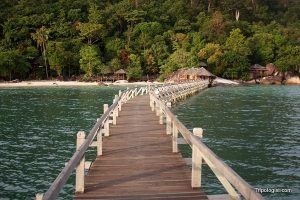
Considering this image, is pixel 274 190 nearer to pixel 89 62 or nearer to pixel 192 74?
pixel 192 74

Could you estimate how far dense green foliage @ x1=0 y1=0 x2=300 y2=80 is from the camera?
248 ft

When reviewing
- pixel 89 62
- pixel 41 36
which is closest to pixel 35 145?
pixel 89 62

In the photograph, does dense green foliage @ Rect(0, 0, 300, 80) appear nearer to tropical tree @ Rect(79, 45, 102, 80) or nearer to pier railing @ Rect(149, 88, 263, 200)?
tropical tree @ Rect(79, 45, 102, 80)

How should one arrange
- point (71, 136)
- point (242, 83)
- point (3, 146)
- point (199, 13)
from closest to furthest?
point (3, 146), point (71, 136), point (242, 83), point (199, 13)

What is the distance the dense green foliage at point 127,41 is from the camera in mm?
75688

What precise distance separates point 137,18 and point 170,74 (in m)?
24.1

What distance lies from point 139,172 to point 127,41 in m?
80.4

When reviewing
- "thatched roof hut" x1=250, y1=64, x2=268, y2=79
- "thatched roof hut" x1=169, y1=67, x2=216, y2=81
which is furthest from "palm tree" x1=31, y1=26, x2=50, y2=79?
"thatched roof hut" x1=250, y1=64, x2=268, y2=79

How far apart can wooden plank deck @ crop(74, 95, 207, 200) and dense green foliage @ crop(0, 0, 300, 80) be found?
62.8m

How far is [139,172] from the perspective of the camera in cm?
775

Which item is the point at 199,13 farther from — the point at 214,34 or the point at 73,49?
the point at 73,49

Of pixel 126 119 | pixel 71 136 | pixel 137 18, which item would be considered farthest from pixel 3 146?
pixel 137 18

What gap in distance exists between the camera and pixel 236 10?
357 ft

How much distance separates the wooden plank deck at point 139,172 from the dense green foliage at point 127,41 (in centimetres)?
6282
